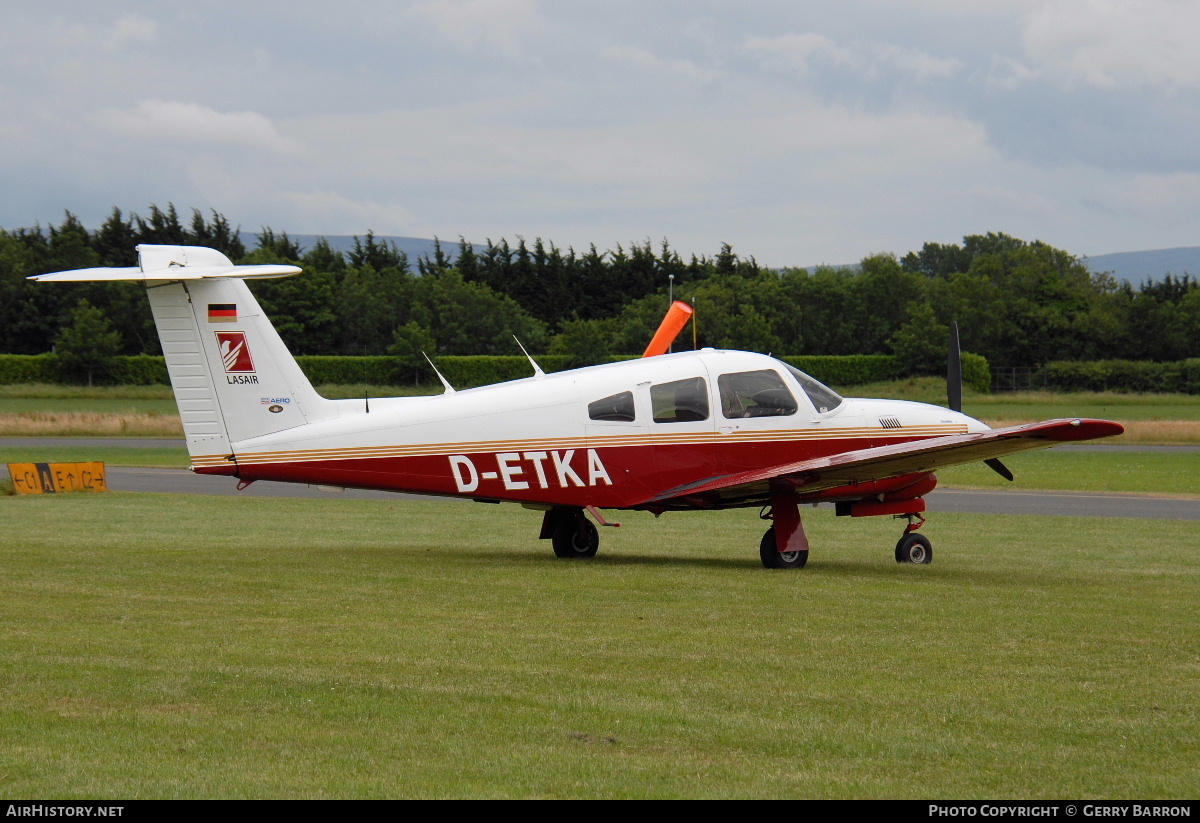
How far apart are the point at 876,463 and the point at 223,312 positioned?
7166 millimetres

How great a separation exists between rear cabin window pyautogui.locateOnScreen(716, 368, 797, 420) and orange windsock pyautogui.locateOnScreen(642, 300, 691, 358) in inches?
103

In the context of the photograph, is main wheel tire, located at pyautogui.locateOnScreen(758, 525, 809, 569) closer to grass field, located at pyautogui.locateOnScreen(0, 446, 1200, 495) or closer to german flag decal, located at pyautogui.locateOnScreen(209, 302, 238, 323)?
german flag decal, located at pyautogui.locateOnScreen(209, 302, 238, 323)

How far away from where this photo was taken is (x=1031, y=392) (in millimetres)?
75750

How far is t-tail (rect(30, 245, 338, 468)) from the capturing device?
13156 mm

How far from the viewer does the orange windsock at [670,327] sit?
16781 millimetres

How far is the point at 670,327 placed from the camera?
56.0ft

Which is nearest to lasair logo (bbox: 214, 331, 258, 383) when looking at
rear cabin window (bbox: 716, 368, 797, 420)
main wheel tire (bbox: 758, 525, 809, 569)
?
rear cabin window (bbox: 716, 368, 797, 420)

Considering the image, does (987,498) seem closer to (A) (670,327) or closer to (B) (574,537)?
(A) (670,327)

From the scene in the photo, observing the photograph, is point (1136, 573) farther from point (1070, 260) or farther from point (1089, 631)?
point (1070, 260)

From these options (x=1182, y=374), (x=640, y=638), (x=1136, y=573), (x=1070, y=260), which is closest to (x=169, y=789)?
(x=640, y=638)

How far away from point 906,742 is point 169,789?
3617 millimetres

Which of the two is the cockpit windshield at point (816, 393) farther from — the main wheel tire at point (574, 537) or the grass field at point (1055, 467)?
the grass field at point (1055, 467)

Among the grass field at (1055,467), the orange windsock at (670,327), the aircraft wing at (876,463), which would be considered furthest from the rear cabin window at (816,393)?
the grass field at (1055,467)

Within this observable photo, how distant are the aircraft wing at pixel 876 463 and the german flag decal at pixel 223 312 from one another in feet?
16.5
